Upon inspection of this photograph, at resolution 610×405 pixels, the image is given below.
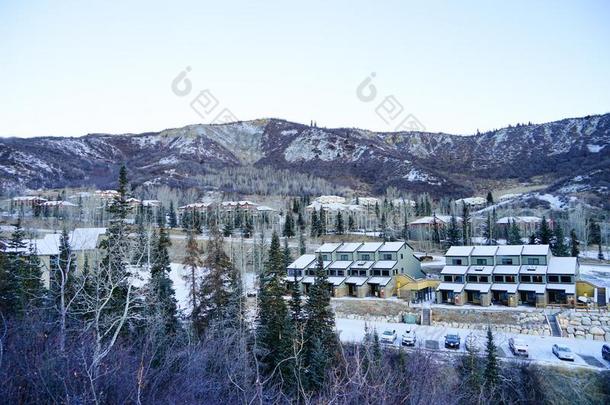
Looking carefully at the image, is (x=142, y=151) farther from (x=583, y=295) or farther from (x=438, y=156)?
(x=583, y=295)

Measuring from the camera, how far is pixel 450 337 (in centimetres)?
2200

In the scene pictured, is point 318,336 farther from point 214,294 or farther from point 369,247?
point 369,247

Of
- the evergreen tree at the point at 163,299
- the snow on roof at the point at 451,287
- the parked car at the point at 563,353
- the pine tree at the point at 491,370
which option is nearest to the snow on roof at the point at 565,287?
the snow on roof at the point at 451,287

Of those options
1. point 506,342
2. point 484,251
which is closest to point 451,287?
point 484,251

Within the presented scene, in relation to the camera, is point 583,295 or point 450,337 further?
point 583,295

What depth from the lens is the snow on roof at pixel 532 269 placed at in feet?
96.3

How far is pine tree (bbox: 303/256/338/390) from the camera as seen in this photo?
50.6 feet

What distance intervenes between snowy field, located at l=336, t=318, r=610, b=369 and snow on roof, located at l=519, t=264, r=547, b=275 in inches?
287

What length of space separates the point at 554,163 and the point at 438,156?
50.9m

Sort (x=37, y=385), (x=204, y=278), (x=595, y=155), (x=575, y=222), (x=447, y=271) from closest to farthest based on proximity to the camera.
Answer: (x=37, y=385) → (x=204, y=278) → (x=447, y=271) → (x=575, y=222) → (x=595, y=155)

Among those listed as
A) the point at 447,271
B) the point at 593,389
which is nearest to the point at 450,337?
the point at 593,389

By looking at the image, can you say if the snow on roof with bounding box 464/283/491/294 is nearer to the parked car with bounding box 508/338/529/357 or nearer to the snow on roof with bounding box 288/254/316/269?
the parked car with bounding box 508/338/529/357

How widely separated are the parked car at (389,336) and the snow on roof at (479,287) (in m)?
9.31

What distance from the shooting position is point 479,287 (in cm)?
2986
